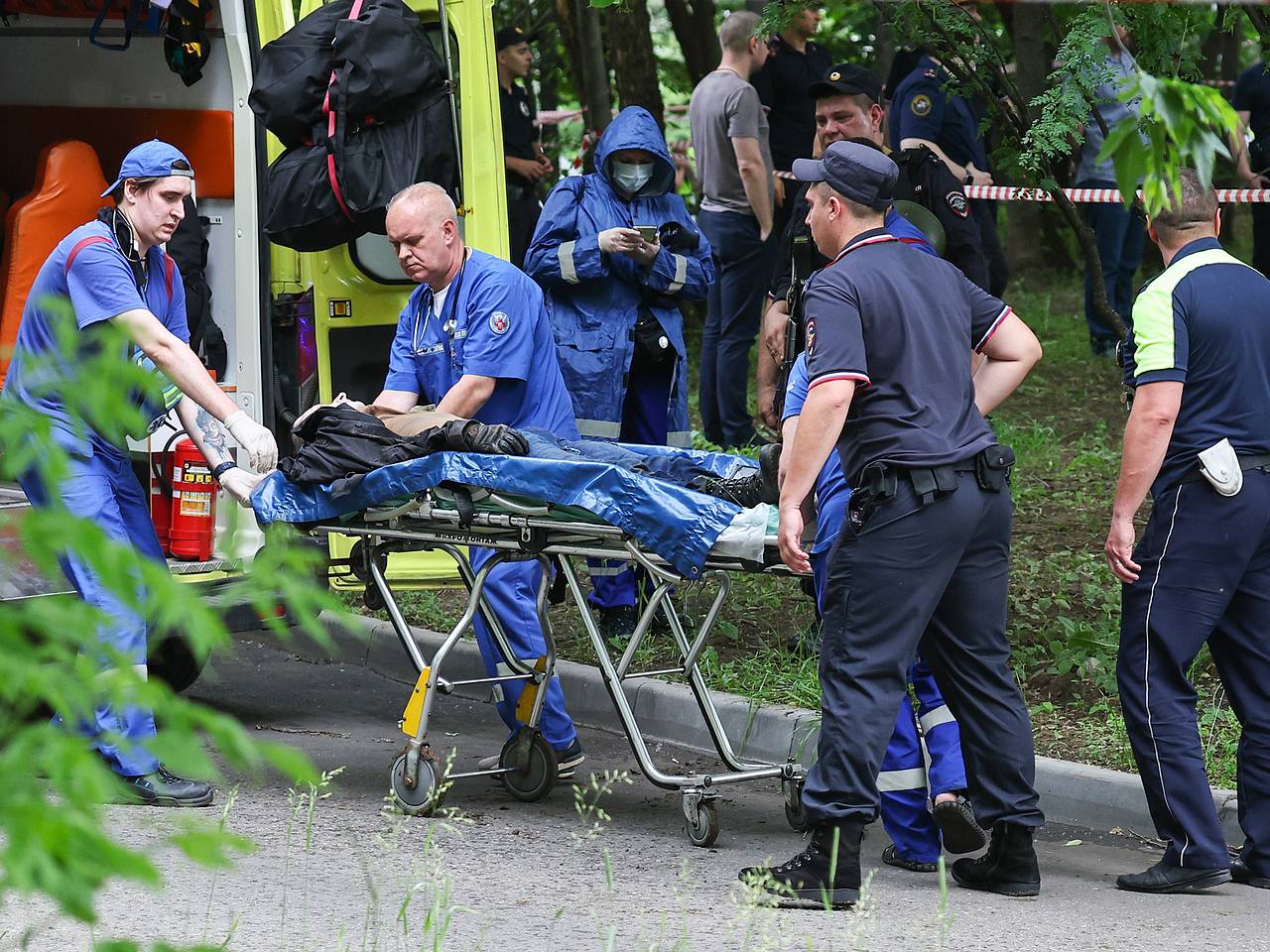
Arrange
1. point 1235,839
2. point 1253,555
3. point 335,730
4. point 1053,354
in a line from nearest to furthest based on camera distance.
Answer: point 1253,555
point 1235,839
point 335,730
point 1053,354

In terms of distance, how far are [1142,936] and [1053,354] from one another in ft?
29.3

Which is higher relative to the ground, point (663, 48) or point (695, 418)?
point (663, 48)

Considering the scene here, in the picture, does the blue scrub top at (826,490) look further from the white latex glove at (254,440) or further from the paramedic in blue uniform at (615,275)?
the paramedic in blue uniform at (615,275)

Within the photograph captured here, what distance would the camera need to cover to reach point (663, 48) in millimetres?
20969

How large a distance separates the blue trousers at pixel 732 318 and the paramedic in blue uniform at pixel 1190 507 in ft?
16.8

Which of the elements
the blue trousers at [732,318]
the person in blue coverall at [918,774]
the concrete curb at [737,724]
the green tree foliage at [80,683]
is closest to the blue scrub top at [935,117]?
the blue trousers at [732,318]

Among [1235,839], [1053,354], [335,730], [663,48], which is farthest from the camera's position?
[663,48]

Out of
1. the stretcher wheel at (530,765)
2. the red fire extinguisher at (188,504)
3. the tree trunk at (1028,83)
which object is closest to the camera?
the stretcher wheel at (530,765)

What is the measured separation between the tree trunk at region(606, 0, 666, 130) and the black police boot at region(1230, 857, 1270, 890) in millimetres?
9130

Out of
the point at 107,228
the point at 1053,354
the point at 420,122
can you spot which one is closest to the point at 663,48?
the point at 1053,354

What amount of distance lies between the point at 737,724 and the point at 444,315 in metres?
1.83

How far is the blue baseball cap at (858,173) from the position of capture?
4.30 m

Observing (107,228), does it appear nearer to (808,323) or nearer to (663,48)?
(808,323)

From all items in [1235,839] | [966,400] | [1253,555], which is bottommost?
[1235,839]
